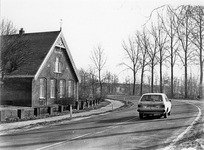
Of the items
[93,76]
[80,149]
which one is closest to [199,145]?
[80,149]

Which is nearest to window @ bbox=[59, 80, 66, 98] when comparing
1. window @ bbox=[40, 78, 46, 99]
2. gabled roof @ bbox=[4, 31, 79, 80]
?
gabled roof @ bbox=[4, 31, 79, 80]

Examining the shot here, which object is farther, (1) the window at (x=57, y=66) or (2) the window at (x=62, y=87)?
(2) the window at (x=62, y=87)

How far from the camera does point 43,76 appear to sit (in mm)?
29281

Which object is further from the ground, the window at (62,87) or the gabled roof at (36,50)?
the gabled roof at (36,50)

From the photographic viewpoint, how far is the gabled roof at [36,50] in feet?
89.7

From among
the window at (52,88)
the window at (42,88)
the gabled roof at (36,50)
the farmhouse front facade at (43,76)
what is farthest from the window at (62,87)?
the window at (42,88)

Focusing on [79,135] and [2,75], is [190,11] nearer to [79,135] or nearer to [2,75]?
[79,135]

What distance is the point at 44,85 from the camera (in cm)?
2986

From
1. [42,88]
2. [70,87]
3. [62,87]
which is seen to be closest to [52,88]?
[42,88]

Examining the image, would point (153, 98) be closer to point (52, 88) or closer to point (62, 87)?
point (52, 88)

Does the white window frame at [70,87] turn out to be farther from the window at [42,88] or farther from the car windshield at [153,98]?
the car windshield at [153,98]

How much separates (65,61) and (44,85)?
502cm

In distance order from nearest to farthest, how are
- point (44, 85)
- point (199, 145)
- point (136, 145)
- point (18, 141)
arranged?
point (199, 145) → point (136, 145) → point (18, 141) → point (44, 85)

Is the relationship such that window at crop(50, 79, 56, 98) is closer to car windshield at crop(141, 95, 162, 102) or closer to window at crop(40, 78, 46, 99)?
window at crop(40, 78, 46, 99)
